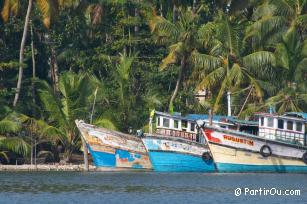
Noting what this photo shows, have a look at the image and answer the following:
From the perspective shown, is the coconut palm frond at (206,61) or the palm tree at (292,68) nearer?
the palm tree at (292,68)

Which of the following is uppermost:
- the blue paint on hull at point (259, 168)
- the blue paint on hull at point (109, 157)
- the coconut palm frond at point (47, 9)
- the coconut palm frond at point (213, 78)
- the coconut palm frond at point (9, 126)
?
the coconut palm frond at point (47, 9)

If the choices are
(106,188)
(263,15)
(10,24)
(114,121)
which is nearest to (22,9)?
(10,24)

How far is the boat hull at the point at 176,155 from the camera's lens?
2785 inches

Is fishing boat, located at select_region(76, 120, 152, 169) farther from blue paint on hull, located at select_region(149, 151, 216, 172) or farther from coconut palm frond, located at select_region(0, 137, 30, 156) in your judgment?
coconut palm frond, located at select_region(0, 137, 30, 156)

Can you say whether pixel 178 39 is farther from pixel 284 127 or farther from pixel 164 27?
pixel 284 127

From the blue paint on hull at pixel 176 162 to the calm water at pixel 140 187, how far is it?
125 cm

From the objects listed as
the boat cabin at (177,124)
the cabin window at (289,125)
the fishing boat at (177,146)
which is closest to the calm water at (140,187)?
the fishing boat at (177,146)

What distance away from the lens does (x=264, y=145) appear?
70250mm

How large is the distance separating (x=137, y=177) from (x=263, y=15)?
17423mm

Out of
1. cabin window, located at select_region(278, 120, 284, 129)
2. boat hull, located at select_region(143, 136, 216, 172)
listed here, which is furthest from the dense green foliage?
cabin window, located at select_region(278, 120, 284, 129)

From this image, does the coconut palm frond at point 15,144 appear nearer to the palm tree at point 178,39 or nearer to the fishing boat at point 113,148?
the fishing boat at point 113,148

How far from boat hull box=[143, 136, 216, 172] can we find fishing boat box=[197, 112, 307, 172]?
1.18 meters

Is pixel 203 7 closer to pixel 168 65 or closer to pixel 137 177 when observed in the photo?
pixel 168 65

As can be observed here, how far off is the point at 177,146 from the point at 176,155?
2.46 ft
